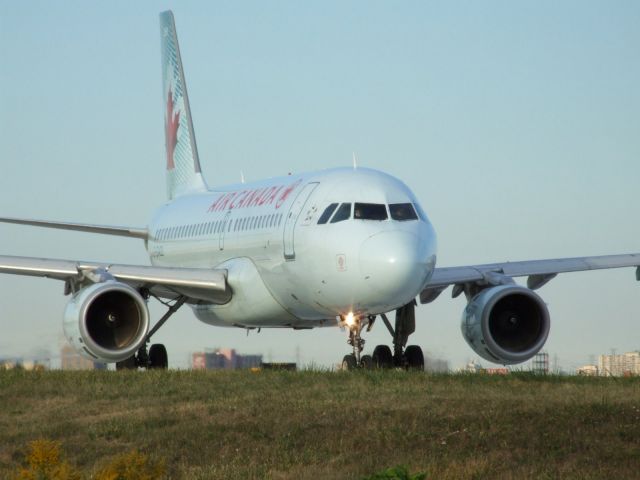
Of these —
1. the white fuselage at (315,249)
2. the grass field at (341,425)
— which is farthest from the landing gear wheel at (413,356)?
the grass field at (341,425)

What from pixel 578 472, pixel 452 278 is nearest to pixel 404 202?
pixel 452 278

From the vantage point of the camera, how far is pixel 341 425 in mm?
18016

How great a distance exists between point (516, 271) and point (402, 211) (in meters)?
5.11

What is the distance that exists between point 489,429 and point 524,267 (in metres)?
12.2

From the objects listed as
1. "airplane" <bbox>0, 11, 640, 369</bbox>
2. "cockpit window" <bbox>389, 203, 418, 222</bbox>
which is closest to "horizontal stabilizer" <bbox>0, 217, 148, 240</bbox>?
"airplane" <bbox>0, 11, 640, 369</bbox>

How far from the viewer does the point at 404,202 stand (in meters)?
25.1

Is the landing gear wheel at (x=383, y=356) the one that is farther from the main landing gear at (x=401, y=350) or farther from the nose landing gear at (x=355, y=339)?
the nose landing gear at (x=355, y=339)

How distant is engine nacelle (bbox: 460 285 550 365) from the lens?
89.3 feet

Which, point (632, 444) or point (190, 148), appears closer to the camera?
point (632, 444)

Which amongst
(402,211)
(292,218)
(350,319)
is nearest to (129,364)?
(292,218)

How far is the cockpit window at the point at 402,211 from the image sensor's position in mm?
24688

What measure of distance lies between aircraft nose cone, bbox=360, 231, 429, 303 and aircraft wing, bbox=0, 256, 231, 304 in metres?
5.36

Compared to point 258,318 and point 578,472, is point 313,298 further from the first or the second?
point 578,472

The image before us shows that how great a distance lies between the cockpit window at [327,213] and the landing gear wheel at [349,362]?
2.30 m
